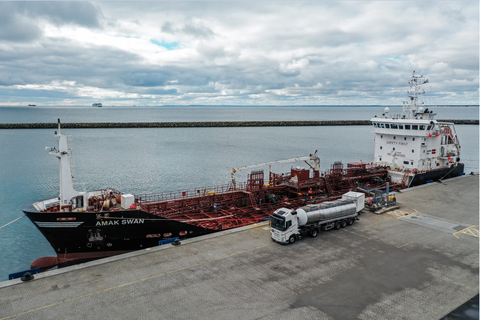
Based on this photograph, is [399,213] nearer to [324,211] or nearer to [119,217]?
[324,211]

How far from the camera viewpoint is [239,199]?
90.9ft

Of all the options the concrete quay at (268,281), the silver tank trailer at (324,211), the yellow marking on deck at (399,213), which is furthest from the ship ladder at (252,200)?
the yellow marking on deck at (399,213)

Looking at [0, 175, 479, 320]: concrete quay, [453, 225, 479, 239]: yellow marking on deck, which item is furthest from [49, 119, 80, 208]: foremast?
[453, 225, 479, 239]: yellow marking on deck

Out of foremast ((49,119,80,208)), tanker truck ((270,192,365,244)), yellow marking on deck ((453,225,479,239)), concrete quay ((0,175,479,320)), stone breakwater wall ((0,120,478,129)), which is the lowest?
yellow marking on deck ((453,225,479,239))

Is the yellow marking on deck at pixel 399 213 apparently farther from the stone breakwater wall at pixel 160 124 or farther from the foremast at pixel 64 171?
the stone breakwater wall at pixel 160 124

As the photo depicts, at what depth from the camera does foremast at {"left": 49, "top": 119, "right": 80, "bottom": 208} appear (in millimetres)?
19312

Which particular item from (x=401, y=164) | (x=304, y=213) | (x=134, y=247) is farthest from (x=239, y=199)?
(x=401, y=164)

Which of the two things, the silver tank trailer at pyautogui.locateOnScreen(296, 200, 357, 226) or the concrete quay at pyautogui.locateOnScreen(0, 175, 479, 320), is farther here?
the silver tank trailer at pyautogui.locateOnScreen(296, 200, 357, 226)

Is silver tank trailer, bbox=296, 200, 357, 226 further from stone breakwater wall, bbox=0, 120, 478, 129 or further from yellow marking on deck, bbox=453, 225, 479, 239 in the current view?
stone breakwater wall, bbox=0, 120, 478, 129

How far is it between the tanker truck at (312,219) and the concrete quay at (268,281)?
652mm

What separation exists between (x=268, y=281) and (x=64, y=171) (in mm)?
13796

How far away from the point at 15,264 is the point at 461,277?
28146 mm

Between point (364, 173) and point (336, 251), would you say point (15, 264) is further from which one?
point (364, 173)

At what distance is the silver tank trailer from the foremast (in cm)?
1462
